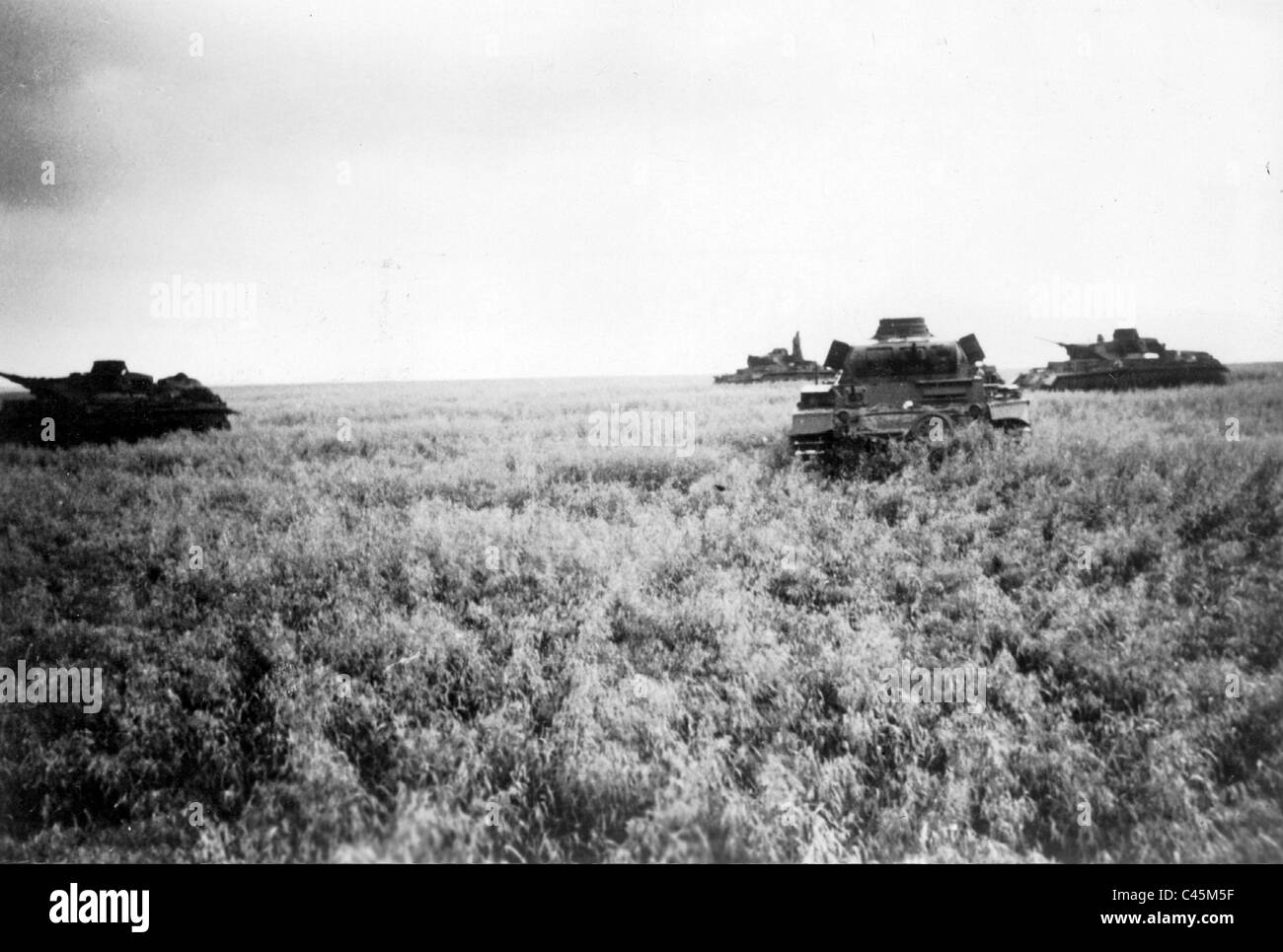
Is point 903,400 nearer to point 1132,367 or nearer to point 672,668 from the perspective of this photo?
point 672,668

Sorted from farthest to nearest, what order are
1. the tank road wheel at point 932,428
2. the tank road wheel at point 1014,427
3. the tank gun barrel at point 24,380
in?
the tank gun barrel at point 24,380, the tank road wheel at point 1014,427, the tank road wheel at point 932,428

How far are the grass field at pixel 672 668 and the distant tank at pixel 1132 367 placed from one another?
13.4 metres

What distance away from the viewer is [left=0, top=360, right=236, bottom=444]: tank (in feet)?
39.6

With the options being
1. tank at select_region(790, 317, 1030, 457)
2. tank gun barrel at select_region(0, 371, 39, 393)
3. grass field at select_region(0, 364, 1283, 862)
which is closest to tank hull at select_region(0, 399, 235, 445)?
tank gun barrel at select_region(0, 371, 39, 393)

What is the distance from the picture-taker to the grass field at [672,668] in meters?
3.17

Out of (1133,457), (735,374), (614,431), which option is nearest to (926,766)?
(1133,457)

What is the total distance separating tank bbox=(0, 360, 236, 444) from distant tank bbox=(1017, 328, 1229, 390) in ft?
78.2

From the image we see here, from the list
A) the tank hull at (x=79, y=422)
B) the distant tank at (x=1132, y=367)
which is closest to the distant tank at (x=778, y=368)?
Answer: the distant tank at (x=1132, y=367)

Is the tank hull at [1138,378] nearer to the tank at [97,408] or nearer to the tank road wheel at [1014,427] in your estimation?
the tank road wheel at [1014,427]

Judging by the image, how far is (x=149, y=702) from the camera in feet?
12.6

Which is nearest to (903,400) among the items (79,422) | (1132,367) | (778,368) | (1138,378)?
(1132,367)

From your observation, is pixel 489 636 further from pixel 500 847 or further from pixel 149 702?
pixel 149 702
